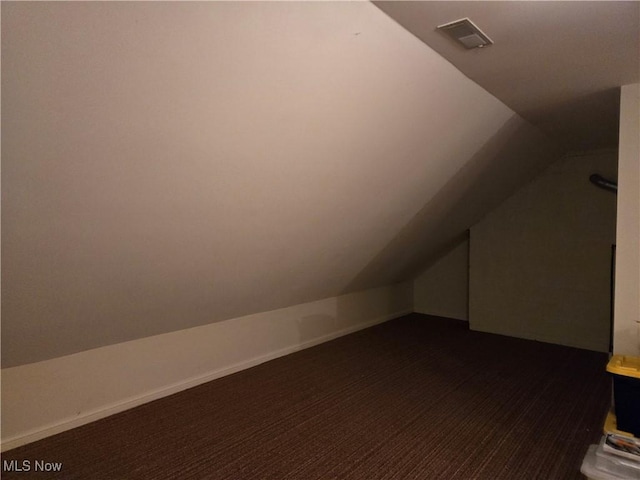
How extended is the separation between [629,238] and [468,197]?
5.95ft

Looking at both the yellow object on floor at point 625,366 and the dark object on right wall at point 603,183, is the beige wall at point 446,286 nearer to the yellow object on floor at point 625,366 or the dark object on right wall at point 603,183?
the dark object on right wall at point 603,183

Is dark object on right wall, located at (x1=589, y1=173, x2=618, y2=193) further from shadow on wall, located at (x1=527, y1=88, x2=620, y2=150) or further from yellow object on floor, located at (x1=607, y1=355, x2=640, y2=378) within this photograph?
yellow object on floor, located at (x1=607, y1=355, x2=640, y2=378)

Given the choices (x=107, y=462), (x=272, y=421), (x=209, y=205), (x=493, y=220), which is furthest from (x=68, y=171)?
(x=493, y=220)

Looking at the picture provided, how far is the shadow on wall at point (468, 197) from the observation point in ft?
11.7

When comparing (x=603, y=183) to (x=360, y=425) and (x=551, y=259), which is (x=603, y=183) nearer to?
(x=551, y=259)

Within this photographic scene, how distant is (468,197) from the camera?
423cm

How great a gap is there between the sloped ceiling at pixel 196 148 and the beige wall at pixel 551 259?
180 cm

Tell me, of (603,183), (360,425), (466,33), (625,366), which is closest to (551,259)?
(603,183)

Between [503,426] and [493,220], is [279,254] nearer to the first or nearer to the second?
[503,426]

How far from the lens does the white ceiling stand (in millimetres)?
1729

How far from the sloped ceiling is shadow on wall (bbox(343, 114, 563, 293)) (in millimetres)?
192

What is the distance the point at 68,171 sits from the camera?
158 centimetres

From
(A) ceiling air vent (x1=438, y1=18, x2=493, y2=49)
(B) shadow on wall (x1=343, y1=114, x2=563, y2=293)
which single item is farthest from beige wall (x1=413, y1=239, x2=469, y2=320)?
(A) ceiling air vent (x1=438, y1=18, x2=493, y2=49)

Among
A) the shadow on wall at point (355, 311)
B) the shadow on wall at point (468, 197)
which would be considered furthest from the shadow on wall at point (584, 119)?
the shadow on wall at point (355, 311)
